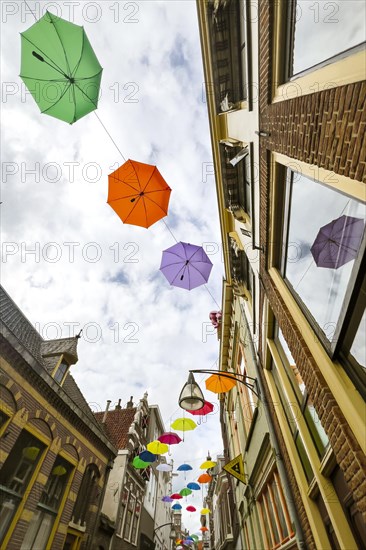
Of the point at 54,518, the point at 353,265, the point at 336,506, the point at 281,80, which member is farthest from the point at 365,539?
the point at 54,518

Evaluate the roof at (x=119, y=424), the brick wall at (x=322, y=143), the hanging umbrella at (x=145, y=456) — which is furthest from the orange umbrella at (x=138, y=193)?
the roof at (x=119, y=424)

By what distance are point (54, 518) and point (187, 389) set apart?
30.7 feet

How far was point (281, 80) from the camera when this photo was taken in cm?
435

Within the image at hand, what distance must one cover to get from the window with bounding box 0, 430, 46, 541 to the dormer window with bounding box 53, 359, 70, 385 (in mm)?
2707

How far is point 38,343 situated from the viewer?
45.7 ft

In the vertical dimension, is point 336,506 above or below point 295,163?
below

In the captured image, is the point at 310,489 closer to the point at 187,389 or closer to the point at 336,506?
the point at 336,506

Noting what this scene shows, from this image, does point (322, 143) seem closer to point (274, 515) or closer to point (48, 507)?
point (274, 515)

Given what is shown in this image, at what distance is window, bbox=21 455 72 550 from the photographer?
9492 millimetres

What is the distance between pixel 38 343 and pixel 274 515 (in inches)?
485

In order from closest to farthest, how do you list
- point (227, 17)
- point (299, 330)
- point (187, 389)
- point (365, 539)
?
point (365, 539) < point (299, 330) < point (187, 389) < point (227, 17)

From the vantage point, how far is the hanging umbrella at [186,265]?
32.1ft

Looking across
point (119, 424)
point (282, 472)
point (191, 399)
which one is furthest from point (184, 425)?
point (119, 424)

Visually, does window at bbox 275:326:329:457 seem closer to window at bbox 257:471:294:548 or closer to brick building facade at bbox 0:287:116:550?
window at bbox 257:471:294:548
